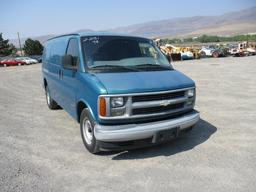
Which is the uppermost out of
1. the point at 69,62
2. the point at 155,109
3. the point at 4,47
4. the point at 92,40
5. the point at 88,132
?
the point at 92,40

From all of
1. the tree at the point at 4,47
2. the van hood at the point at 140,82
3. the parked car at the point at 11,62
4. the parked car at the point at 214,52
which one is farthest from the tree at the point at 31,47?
the van hood at the point at 140,82

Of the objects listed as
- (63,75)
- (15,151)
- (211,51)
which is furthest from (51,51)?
(211,51)

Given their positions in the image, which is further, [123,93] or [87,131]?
[87,131]

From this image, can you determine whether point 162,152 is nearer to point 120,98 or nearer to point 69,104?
point 120,98

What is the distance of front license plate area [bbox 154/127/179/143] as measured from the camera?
4357mm

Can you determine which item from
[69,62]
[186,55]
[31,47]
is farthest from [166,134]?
[31,47]

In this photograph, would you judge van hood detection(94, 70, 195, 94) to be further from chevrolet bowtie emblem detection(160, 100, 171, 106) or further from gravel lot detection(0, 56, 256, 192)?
gravel lot detection(0, 56, 256, 192)

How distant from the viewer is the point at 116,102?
13.8 ft

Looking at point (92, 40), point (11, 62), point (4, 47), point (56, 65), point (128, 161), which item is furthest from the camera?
point (4, 47)

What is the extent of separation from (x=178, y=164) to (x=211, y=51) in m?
40.6

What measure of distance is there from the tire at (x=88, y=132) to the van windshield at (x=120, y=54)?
2.79 ft

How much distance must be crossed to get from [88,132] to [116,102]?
3.47ft

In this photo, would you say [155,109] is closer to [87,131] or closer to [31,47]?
[87,131]

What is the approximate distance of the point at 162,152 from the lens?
4.88m
